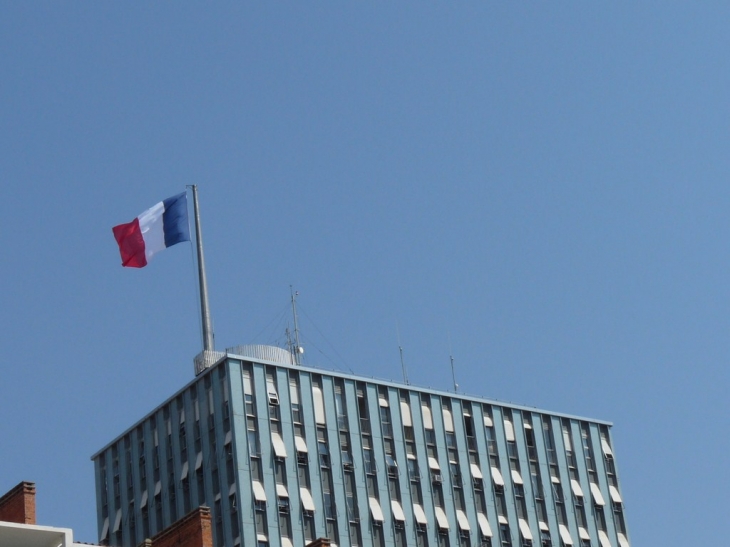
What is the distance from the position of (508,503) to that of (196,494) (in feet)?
79.7

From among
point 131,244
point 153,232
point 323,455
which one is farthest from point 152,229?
point 323,455

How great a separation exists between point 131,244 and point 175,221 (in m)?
4.46

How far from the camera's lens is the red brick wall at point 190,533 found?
225 ft

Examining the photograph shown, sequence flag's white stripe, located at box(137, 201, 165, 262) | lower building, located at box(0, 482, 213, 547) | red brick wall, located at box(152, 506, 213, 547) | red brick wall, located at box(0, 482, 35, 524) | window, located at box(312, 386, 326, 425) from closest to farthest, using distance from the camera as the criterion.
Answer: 1. lower building, located at box(0, 482, 213, 547)
2. red brick wall, located at box(152, 506, 213, 547)
3. red brick wall, located at box(0, 482, 35, 524)
4. flag's white stripe, located at box(137, 201, 165, 262)
5. window, located at box(312, 386, 326, 425)

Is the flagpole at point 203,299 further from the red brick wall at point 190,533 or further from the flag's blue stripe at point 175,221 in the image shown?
the red brick wall at point 190,533

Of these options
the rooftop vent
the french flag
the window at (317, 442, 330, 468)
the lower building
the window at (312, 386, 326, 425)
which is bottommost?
the lower building

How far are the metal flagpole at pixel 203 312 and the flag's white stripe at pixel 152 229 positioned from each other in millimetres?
9559

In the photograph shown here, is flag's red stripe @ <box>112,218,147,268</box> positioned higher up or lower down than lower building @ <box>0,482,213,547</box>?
higher up

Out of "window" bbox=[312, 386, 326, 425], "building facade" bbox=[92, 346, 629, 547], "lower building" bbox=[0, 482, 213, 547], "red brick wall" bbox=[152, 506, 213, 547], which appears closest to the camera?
"lower building" bbox=[0, 482, 213, 547]

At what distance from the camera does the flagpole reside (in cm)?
12450

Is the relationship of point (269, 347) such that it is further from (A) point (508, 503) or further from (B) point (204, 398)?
Result: (A) point (508, 503)

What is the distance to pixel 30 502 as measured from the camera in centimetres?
7644

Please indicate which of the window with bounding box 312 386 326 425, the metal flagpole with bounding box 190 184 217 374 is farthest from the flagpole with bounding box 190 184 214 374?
the window with bounding box 312 386 326 425

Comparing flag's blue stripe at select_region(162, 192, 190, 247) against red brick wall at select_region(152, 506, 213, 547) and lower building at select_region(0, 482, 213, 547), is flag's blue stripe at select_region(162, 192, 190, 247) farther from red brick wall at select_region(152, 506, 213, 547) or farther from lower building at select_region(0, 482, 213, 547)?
red brick wall at select_region(152, 506, 213, 547)
